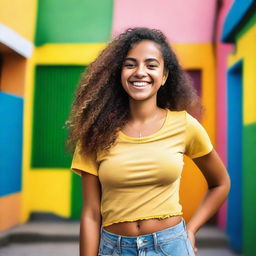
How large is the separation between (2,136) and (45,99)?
102 centimetres

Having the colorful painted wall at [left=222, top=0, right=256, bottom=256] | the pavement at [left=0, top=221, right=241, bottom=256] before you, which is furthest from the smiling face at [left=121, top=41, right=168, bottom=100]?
the pavement at [left=0, top=221, right=241, bottom=256]

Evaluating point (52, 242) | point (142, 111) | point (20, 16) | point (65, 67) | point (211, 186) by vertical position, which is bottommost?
point (52, 242)

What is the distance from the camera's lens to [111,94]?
1.69 m

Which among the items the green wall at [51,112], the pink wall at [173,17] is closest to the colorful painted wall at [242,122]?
the pink wall at [173,17]

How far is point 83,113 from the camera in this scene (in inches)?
66.2

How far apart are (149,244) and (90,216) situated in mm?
234

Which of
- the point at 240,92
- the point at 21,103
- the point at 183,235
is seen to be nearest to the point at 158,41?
the point at 183,235

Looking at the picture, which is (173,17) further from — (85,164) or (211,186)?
(85,164)

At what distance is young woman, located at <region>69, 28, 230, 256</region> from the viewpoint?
4.79ft

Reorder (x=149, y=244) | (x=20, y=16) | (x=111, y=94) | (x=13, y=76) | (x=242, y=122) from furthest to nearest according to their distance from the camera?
(x=13, y=76), (x=20, y=16), (x=242, y=122), (x=111, y=94), (x=149, y=244)

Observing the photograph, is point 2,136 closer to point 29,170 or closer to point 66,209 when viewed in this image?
point 29,170

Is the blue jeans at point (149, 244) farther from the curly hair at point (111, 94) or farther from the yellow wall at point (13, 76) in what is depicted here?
the yellow wall at point (13, 76)

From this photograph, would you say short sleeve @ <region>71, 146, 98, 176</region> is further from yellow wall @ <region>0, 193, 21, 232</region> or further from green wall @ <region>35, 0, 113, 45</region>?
green wall @ <region>35, 0, 113, 45</region>

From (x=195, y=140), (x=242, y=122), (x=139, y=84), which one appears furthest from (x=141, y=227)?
(x=242, y=122)
